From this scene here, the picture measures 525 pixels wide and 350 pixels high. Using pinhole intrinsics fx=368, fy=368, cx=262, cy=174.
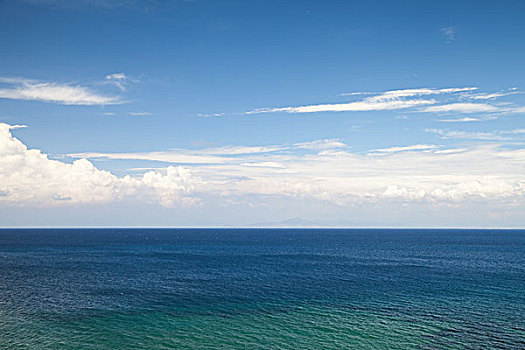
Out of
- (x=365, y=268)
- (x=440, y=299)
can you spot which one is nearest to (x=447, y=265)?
(x=365, y=268)

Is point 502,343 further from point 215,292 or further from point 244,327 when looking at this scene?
point 215,292

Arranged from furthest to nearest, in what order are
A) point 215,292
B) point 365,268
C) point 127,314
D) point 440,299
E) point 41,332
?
point 365,268, point 215,292, point 440,299, point 127,314, point 41,332

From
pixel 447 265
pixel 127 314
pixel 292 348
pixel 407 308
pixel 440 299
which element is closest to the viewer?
pixel 292 348

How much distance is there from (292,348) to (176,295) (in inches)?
1459

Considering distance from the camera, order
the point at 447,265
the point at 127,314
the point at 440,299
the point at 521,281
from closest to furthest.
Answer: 1. the point at 127,314
2. the point at 440,299
3. the point at 521,281
4. the point at 447,265

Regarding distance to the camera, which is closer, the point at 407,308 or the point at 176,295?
the point at 407,308

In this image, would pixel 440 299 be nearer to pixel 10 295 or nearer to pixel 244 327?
pixel 244 327

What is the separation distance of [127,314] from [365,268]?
273 feet

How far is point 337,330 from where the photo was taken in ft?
185

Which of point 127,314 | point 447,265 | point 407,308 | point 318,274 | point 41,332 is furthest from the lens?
point 447,265

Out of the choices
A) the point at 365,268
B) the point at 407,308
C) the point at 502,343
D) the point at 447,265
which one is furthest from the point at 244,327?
the point at 447,265

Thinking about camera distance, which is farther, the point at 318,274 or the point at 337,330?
the point at 318,274

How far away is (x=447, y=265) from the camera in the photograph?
13325 centimetres

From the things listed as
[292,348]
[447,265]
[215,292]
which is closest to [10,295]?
[215,292]
